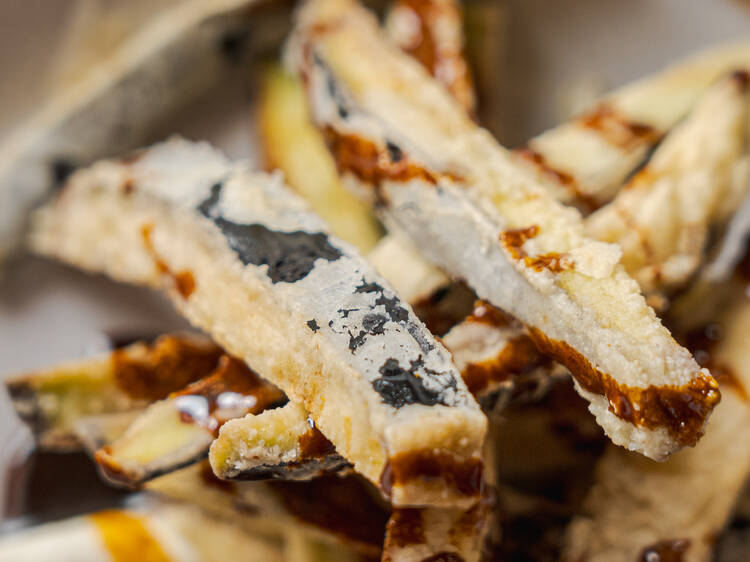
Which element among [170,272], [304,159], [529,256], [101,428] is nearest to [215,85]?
[304,159]

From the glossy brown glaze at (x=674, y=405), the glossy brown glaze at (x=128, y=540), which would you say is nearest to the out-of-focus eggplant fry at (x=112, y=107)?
A: the glossy brown glaze at (x=128, y=540)

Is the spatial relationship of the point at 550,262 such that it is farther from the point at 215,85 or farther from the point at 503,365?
the point at 215,85

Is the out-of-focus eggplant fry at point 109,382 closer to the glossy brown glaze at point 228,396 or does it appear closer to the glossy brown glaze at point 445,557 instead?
the glossy brown glaze at point 228,396

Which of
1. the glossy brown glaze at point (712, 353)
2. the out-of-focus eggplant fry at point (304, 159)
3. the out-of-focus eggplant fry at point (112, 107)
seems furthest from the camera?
the out-of-focus eggplant fry at point (112, 107)

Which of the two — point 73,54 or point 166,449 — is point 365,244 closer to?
point 166,449

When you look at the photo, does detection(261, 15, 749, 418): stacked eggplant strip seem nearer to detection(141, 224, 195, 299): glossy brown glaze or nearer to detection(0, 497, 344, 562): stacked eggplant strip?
detection(141, 224, 195, 299): glossy brown glaze

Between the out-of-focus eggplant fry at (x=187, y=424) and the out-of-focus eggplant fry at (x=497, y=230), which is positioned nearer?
the out-of-focus eggplant fry at (x=497, y=230)
